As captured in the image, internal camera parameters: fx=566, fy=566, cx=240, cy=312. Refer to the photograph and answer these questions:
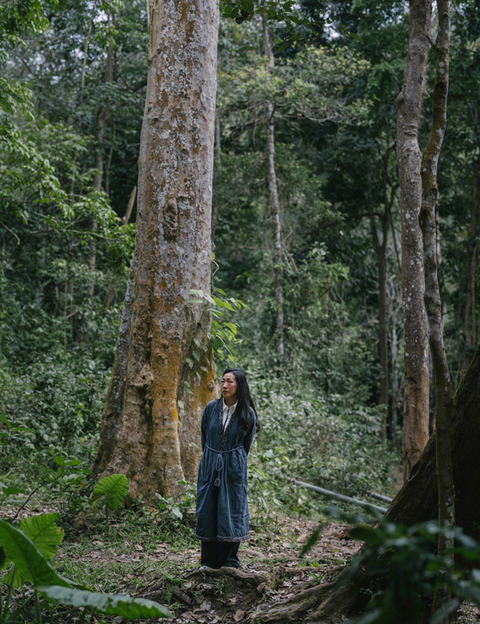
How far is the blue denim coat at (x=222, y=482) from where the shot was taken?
14.2ft

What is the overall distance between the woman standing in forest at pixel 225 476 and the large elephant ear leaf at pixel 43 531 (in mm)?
1499

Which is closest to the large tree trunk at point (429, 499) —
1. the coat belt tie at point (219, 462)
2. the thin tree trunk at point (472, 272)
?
the coat belt tie at point (219, 462)

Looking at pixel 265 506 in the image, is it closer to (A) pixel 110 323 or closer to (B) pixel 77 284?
(A) pixel 110 323

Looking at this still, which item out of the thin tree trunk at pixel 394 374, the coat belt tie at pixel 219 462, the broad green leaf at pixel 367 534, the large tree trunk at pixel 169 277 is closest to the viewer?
the broad green leaf at pixel 367 534

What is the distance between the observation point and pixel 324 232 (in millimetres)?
17641

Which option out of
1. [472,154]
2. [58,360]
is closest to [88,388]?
[58,360]

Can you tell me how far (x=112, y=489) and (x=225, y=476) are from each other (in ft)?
3.55

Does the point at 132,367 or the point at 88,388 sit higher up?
the point at 132,367

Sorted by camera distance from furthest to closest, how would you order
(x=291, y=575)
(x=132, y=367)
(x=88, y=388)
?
(x=88, y=388) < (x=132, y=367) < (x=291, y=575)

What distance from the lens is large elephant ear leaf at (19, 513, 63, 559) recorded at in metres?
3.01

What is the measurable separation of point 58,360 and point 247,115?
8628 millimetres

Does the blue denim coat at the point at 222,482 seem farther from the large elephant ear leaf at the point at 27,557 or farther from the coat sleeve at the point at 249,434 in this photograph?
the large elephant ear leaf at the point at 27,557

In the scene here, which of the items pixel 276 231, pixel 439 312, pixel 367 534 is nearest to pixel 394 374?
pixel 276 231

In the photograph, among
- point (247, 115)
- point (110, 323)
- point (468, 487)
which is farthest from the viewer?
point (247, 115)
